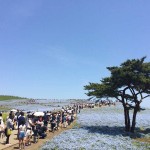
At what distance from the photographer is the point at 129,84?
44.2m

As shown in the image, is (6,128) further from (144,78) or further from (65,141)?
(144,78)

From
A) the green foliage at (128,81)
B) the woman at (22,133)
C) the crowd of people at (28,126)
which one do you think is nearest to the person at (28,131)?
the crowd of people at (28,126)

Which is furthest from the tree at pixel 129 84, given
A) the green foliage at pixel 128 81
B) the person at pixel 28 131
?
the person at pixel 28 131

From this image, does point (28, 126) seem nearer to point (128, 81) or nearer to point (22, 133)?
point (22, 133)

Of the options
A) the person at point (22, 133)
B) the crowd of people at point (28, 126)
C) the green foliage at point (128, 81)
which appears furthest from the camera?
the green foliage at point (128, 81)

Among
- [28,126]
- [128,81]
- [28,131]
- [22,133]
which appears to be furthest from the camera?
[128,81]

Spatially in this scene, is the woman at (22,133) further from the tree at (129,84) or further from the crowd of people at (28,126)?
the tree at (129,84)

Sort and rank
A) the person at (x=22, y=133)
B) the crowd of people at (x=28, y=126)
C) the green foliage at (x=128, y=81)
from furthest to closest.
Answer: the green foliage at (x=128, y=81)
the crowd of people at (x=28, y=126)
the person at (x=22, y=133)

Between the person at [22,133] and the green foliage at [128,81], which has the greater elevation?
the green foliage at [128,81]

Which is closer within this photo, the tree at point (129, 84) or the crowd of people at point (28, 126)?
the crowd of people at point (28, 126)

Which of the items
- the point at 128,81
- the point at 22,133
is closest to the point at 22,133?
the point at 22,133

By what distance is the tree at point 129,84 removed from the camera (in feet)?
143

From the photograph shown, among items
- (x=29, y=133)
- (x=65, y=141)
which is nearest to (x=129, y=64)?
(x=65, y=141)

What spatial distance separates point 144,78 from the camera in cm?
4306
